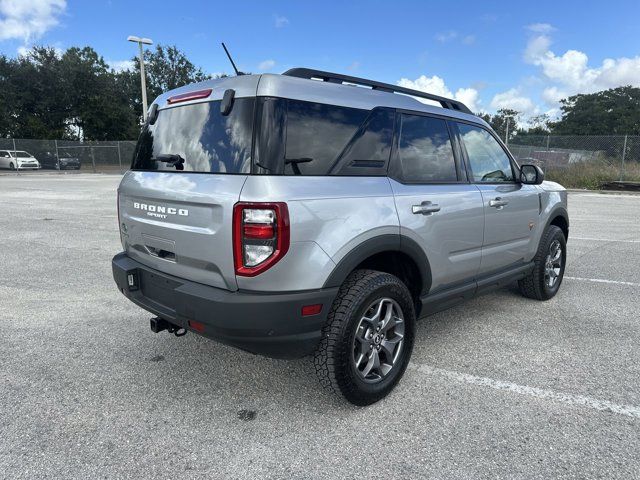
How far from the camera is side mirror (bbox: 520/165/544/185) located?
4.19m

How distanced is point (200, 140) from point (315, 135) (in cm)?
70

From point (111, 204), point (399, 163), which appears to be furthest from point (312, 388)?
point (111, 204)

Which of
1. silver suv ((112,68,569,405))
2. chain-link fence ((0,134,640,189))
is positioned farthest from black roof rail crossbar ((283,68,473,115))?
chain-link fence ((0,134,640,189))

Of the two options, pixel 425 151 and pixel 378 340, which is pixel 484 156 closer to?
pixel 425 151

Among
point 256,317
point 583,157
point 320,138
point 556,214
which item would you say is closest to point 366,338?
point 256,317

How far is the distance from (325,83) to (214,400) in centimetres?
208

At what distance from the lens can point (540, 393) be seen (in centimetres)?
292

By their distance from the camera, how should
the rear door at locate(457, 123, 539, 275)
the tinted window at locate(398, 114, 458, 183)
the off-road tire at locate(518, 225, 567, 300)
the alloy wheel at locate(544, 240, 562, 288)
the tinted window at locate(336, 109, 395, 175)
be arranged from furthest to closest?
the alloy wheel at locate(544, 240, 562, 288) < the off-road tire at locate(518, 225, 567, 300) < the rear door at locate(457, 123, 539, 275) < the tinted window at locate(398, 114, 458, 183) < the tinted window at locate(336, 109, 395, 175)

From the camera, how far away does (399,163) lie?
3.03 meters

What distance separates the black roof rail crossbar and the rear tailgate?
33.7 inches

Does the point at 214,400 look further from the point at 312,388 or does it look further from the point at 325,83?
the point at 325,83

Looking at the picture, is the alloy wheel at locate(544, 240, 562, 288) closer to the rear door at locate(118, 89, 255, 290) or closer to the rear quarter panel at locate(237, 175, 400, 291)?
the rear quarter panel at locate(237, 175, 400, 291)

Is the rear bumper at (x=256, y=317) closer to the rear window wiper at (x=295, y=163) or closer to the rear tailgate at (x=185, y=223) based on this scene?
the rear tailgate at (x=185, y=223)

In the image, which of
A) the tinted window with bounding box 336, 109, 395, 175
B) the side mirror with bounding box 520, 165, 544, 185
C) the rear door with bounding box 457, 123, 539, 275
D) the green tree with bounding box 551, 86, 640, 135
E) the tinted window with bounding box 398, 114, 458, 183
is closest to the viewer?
the tinted window with bounding box 336, 109, 395, 175
